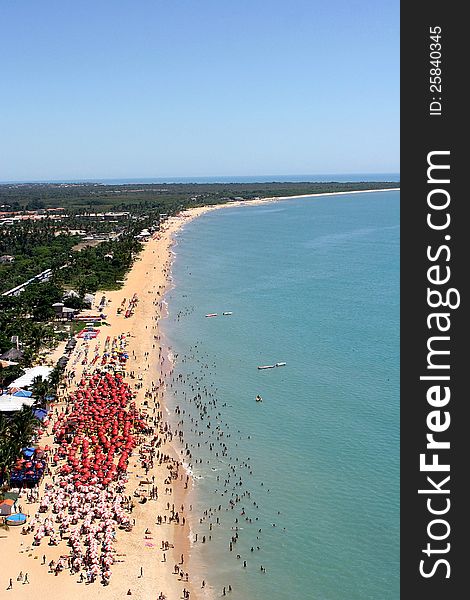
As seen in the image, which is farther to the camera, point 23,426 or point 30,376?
point 30,376

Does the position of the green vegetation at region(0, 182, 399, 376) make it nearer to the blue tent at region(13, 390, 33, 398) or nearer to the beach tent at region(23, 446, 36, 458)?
the blue tent at region(13, 390, 33, 398)

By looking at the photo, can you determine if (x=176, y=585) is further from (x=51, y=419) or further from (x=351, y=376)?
(x=351, y=376)

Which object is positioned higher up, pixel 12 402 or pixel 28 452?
pixel 12 402

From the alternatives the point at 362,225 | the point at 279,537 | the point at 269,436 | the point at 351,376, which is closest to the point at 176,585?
the point at 279,537

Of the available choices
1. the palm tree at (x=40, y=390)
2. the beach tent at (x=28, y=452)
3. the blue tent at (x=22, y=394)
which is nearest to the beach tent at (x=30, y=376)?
the palm tree at (x=40, y=390)

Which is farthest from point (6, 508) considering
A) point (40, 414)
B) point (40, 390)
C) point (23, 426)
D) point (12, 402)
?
point (40, 390)

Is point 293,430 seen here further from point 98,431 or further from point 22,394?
point 22,394

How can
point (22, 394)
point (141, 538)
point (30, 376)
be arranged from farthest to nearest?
point (30, 376)
point (22, 394)
point (141, 538)
